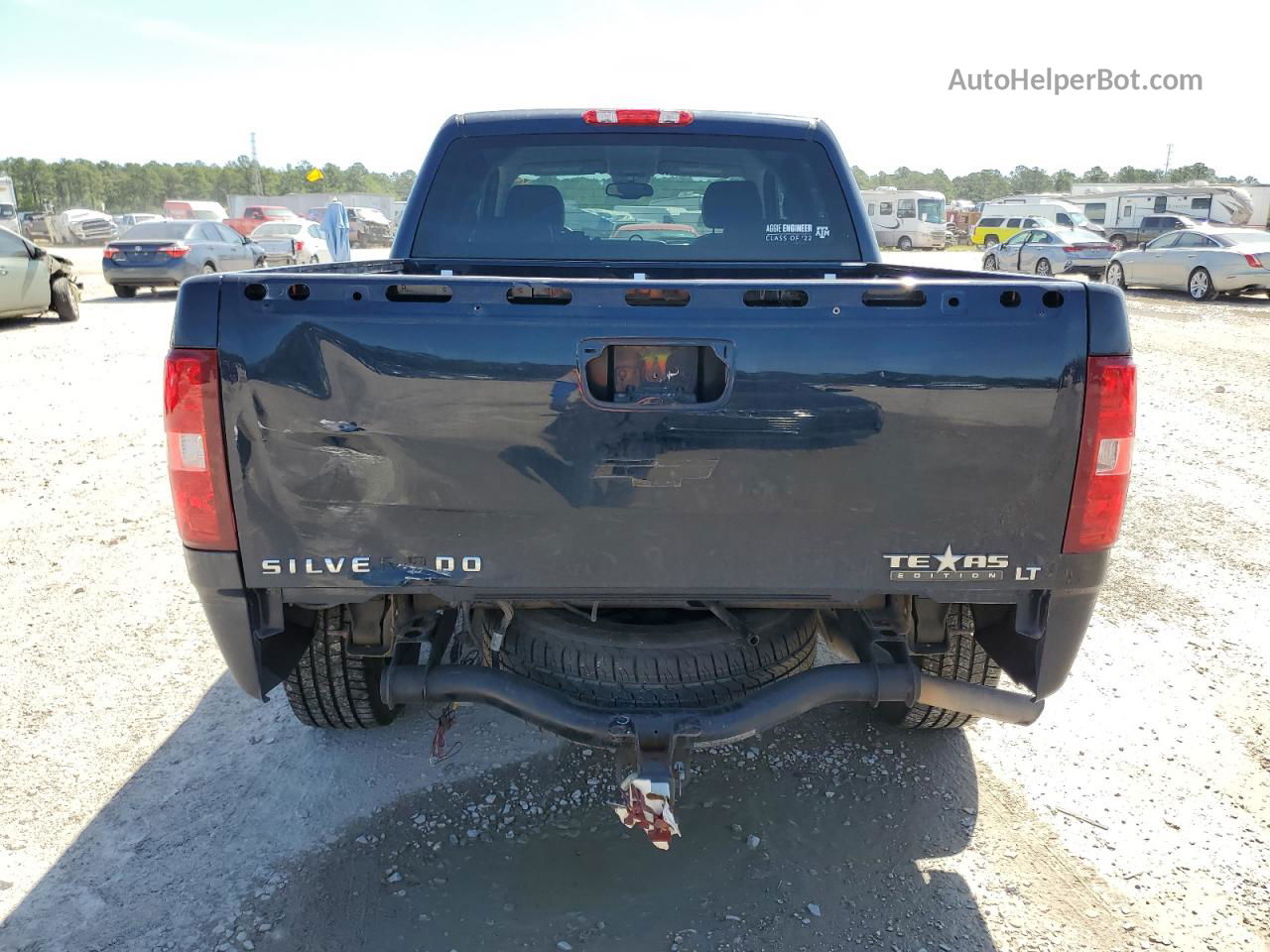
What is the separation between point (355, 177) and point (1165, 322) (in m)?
117

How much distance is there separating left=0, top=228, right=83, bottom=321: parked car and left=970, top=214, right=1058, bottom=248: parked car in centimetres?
3174

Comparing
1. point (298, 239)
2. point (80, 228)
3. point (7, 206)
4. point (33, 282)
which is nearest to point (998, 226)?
point (298, 239)

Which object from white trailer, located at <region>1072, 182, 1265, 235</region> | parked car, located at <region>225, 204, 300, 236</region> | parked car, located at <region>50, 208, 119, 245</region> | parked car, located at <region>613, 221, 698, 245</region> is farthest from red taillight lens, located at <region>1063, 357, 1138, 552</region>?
parked car, located at <region>50, 208, 119, 245</region>

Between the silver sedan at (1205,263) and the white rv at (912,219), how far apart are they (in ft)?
66.9

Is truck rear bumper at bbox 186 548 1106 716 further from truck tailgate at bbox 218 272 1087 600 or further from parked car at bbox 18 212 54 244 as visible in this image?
parked car at bbox 18 212 54 244

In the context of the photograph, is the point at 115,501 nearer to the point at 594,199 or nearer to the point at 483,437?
the point at 594,199

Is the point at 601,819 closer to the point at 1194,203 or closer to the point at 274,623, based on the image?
the point at 274,623

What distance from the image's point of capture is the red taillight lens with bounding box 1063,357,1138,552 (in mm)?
2215

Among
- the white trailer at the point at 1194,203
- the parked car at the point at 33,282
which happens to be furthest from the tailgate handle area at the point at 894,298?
the white trailer at the point at 1194,203

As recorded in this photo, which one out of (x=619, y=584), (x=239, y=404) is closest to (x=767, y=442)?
(x=619, y=584)

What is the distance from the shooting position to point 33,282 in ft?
45.4

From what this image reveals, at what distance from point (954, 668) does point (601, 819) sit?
1296 millimetres

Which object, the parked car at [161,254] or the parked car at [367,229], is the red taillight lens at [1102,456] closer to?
the parked car at [161,254]

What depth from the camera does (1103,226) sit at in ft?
144
